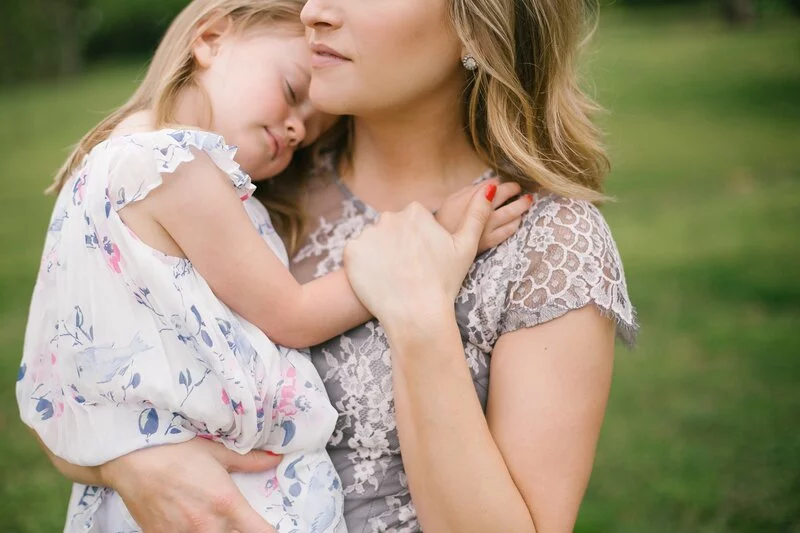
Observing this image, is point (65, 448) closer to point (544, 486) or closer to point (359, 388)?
point (359, 388)

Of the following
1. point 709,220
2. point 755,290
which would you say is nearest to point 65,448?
point 755,290

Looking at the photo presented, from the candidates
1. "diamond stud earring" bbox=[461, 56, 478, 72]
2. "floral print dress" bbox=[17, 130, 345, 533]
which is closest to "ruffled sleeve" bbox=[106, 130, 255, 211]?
"floral print dress" bbox=[17, 130, 345, 533]

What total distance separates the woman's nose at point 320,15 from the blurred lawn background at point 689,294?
0.81 meters

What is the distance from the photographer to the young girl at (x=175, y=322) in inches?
83.7

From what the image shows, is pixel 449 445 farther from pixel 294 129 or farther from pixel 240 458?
pixel 294 129

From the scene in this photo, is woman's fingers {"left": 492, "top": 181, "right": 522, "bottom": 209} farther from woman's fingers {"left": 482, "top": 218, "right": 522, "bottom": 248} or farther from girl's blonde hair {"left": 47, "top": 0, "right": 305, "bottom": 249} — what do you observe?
girl's blonde hair {"left": 47, "top": 0, "right": 305, "bottom": 249}

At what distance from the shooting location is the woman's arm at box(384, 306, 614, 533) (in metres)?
2.08

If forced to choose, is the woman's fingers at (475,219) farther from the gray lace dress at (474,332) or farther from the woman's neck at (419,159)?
the woman's neck at (419,159)

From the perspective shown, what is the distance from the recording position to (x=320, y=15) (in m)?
2.33

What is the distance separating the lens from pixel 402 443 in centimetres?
220

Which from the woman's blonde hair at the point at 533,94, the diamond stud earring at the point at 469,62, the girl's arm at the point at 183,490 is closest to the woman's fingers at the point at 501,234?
the woman's blonde hair at the point at 533,94

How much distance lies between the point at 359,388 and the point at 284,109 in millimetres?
802

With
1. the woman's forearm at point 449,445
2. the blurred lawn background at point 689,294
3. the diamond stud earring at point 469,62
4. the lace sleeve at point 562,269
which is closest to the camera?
the woman's forearm at point 449,445

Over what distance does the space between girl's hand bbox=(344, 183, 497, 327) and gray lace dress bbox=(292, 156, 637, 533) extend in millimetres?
91
